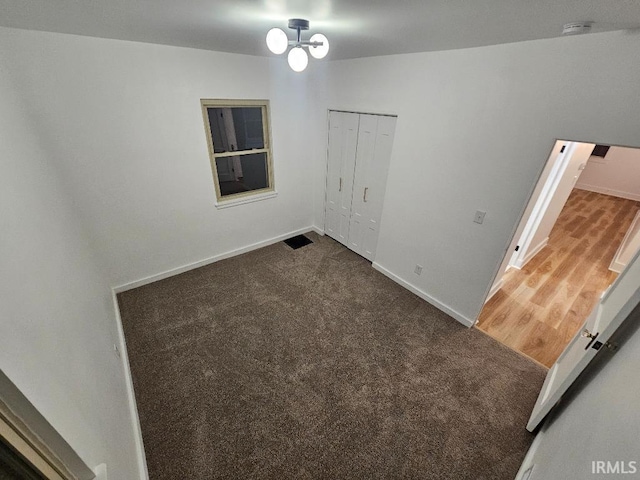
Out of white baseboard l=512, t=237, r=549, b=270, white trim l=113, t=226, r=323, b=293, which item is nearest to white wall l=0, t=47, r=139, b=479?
white trim l=113, t=226, r=323, b=293

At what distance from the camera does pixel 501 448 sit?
177cm

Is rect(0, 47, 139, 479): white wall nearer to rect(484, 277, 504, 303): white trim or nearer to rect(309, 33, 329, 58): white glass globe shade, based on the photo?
rect(309, 33, 329, 58): white glass globe shade

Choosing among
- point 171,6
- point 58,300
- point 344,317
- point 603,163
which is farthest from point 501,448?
point 603,163

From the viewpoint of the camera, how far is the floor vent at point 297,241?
4.07 metres

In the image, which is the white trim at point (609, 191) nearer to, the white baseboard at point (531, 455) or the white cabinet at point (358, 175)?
the white cabinet at point (358, 175)

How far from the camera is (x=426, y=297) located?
9.96ft

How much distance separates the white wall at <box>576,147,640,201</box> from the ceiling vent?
286 inches

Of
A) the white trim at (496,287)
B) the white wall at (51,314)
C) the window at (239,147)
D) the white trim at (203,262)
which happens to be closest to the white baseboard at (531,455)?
the white trim at (496,287)

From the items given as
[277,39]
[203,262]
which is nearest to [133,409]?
[203,262]

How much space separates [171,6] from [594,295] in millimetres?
4932

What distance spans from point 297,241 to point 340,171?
4.31ft

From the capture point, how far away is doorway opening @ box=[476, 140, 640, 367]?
262 centimetres

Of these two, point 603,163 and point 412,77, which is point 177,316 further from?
point 603,163
